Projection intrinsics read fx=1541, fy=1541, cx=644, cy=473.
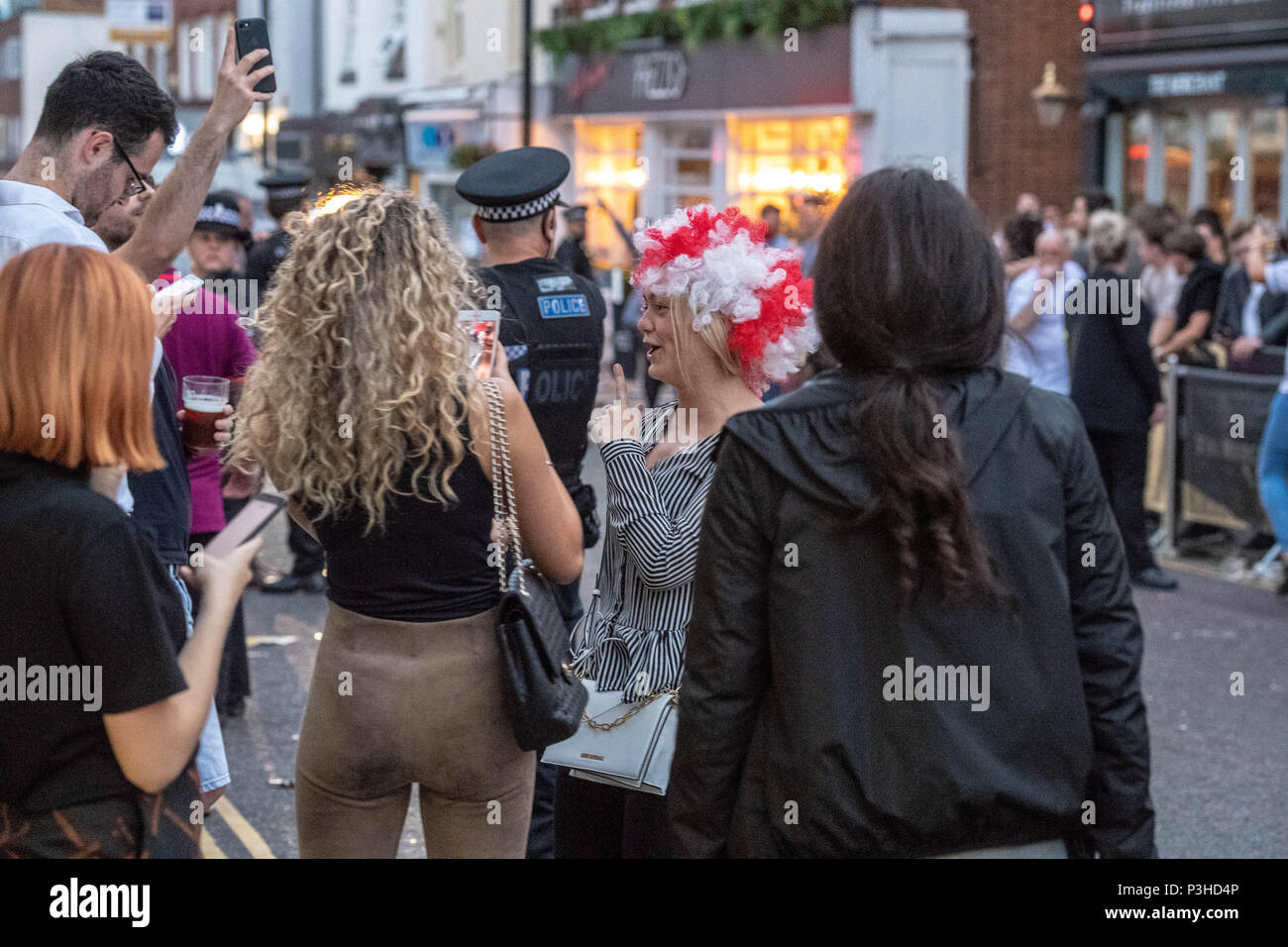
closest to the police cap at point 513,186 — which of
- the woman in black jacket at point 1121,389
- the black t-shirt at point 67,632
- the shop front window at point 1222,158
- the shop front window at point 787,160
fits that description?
the black t-shirt at point 67,632

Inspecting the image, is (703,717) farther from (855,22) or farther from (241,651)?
(855,22)

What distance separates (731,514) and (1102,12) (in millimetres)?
18220

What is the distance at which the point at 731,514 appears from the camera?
7.59ft

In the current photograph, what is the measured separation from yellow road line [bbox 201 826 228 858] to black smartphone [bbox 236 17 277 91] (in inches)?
99.9

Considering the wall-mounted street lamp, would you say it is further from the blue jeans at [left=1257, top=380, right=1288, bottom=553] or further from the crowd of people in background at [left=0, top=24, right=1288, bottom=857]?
the crowd of people in background at [left=0, top=24, right=1288, bottom=857]

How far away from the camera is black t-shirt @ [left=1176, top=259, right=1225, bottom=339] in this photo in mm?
10602

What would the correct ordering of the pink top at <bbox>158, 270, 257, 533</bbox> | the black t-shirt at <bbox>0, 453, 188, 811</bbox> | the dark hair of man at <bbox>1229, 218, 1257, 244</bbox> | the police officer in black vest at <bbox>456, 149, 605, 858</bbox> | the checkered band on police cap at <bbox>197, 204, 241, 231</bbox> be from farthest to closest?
the dark hair of man at <bbox>1229, 218, 1257, 244</bbox>, the checkered band on police cap at <bbox>197, 204, 241, 231</bbox>, the pink top at <bbox>158, 270, 257, 533</bbox>, the police officer in black vest at <bbox>456, 149, 605, 858</bbox>, the black t-shirt at <bbox>0, 453, 188, 811</bbox>

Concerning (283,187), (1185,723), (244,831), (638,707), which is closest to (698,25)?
(283,187)

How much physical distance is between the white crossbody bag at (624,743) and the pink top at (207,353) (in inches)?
106

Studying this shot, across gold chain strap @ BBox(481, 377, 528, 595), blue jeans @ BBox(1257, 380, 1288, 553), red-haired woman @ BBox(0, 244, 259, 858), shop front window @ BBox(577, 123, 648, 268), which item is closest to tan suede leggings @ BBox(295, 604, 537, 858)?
gold chain strap @ BBox(481, 377, 528, 595)

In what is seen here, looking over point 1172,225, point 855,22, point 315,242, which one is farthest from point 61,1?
point 315,242

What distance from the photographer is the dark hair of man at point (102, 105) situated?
3545mm

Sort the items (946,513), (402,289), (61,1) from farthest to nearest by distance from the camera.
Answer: (61,1)
(402,289)
(946,513)
